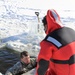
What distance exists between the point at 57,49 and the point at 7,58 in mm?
4518

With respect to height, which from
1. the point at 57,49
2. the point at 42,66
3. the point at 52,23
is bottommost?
the point at 42,66

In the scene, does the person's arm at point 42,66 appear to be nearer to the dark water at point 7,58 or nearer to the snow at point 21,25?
the dark water at point 7,58

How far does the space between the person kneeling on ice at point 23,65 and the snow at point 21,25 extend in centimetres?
98

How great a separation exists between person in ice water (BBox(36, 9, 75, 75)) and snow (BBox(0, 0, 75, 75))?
4.30 meters

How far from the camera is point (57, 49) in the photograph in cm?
249

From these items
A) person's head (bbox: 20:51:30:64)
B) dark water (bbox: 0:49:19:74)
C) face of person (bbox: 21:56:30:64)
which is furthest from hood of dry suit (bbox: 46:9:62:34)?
dark water (bbox: 0:49:19:74)

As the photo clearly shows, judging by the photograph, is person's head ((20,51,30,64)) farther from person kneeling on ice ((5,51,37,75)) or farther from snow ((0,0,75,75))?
snow ((0,0,75,75))

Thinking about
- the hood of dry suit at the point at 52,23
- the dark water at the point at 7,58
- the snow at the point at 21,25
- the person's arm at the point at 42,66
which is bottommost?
the snow at the point at 21,25

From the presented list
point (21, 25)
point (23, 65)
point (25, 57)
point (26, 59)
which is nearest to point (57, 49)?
point (25, 57)

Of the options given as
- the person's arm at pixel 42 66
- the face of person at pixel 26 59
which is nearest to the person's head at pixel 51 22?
the person's arm at pixel 42 66

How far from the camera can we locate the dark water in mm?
6428

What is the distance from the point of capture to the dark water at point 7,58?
643 cm

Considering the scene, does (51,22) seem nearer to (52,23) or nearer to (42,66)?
(52,23)

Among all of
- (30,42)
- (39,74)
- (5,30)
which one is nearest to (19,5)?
(5,30)
